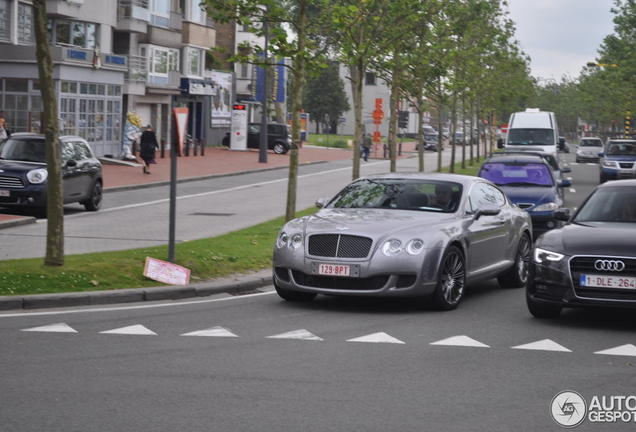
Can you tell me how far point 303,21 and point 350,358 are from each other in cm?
1118

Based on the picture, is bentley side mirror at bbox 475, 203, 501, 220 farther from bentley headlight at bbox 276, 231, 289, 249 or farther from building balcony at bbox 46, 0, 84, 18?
building balcony at bbox 46, 0, 84, 18

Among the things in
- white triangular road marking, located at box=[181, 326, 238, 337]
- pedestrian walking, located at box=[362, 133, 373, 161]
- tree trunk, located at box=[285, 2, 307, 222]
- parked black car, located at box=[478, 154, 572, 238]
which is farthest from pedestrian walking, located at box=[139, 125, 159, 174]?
white triangular road marking, located at box=[181, 326, 238, 337]

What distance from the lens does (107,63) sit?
4853cm

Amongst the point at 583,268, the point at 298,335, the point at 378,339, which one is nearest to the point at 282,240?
the point at 298,335

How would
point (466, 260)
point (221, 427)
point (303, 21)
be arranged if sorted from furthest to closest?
point (303, 21)
point (466, 260)
point (221, 427)

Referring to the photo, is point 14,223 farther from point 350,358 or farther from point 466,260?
point 350,358

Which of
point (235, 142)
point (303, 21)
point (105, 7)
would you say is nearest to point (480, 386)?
point (303, 21)

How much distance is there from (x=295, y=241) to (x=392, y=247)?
1048mm

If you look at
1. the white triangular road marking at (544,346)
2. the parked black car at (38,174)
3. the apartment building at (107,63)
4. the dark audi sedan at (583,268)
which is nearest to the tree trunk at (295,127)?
the parked black car at (38,174)

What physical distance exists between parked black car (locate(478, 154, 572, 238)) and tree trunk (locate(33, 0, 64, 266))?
9670mm

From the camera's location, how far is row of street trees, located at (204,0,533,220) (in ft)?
60.7

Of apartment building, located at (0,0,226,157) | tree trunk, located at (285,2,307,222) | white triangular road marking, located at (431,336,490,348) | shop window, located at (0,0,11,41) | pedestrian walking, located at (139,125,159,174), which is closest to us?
white triangular road marking, located at (431,336,490,348)

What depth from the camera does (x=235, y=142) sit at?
63.8 m

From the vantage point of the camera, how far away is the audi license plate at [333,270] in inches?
423
